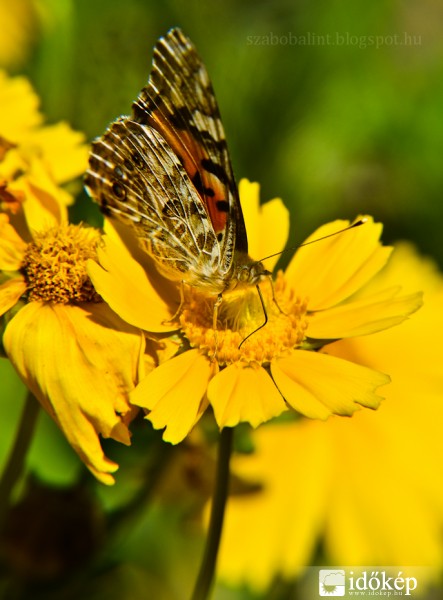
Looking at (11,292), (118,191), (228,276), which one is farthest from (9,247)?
(228,276)

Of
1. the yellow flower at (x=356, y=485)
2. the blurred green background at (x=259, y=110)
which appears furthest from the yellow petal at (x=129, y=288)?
the yellow flower at (x=356, y=485)

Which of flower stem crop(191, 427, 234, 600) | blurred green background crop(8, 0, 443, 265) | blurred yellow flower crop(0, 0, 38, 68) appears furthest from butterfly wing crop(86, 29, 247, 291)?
blurred yellow flower crop(0, 0, 38, 68)

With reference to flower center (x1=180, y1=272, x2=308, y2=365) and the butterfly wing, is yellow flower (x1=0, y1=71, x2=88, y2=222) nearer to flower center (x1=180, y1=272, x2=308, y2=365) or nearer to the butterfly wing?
the butterfly wing

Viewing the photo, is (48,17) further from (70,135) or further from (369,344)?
(369,344)

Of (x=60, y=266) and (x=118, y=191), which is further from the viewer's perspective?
(x=118, y=191)

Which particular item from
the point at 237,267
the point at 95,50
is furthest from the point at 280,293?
the point at 95,50

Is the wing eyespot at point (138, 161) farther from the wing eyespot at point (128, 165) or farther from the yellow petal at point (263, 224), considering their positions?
the yellow petal at point (263, 224)

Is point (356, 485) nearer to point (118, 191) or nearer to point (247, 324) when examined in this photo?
point (247, 324)
